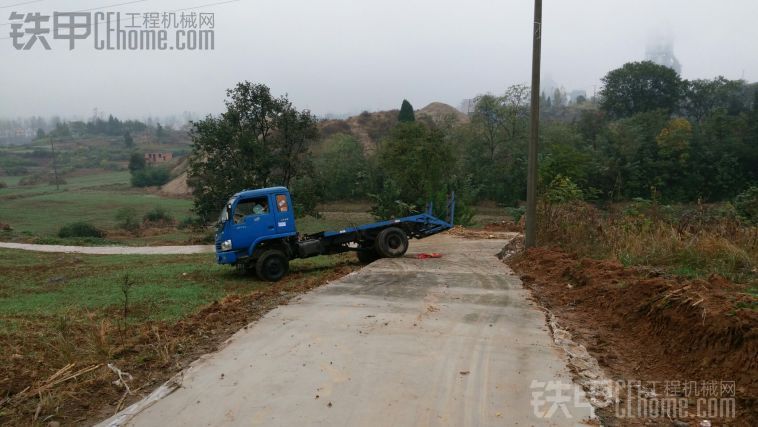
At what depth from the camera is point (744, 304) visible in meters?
5.68

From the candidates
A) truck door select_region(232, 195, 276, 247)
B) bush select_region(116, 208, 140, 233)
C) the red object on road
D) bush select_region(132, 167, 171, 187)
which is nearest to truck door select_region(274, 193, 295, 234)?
truck door select_region(232, 195, 276, 247)

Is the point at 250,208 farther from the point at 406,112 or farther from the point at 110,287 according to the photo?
the point at 406,112

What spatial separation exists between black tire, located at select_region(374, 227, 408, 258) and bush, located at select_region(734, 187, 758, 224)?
26.9 ft

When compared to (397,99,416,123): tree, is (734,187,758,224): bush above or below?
below

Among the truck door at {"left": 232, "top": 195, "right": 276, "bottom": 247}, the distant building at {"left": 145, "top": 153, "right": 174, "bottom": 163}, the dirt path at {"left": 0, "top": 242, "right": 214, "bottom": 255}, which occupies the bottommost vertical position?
the dirt path at {"left": 0, "top": 242, "right": 214, "bottom": 255}

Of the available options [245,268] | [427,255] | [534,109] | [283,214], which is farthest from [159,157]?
[534,109]

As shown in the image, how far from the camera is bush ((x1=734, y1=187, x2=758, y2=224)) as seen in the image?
12695 millimetres

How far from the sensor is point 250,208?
46.8ft

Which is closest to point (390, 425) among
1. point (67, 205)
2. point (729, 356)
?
point (729, 356)

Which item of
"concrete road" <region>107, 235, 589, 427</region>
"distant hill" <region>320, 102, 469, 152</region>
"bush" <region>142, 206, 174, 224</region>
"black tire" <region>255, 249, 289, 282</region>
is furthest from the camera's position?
"distant hill" <region>320, 102, 469, 152</region>

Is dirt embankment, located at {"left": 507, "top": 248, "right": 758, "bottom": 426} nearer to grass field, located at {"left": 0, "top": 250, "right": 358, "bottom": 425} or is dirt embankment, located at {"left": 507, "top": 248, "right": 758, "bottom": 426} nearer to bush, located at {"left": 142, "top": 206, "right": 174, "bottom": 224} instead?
grass field, located at {"left": 0, "top": 250, "right": 358, "bottom": 425}

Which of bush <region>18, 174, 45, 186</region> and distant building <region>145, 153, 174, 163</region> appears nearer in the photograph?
bush <region>18, 174, 45, 186</region>

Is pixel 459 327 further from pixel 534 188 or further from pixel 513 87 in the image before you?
pixel 513 87

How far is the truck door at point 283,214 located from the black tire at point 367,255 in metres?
2.35
